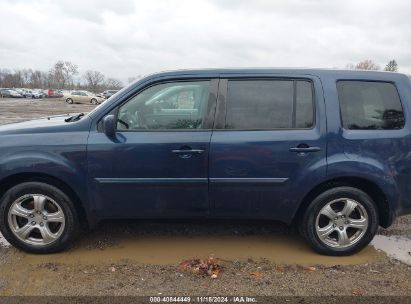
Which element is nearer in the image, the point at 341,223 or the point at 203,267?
the point at 203,267

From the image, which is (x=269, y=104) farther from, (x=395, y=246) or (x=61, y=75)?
(x=61, y=75)

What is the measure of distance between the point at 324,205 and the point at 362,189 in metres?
0.43

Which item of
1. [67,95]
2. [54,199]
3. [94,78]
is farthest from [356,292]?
[94,78]

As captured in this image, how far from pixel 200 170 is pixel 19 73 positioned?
106 meters

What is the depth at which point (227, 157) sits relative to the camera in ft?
12.2

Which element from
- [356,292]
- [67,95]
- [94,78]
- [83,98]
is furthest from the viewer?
[94,78]

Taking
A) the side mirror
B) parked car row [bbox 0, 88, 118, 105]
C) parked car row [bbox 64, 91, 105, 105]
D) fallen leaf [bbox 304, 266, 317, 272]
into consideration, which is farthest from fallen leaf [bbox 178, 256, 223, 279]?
parked car row [bbox 64, 91, 105, 105]

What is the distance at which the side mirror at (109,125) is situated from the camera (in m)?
3.70

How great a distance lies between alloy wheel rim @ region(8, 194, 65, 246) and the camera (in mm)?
3852

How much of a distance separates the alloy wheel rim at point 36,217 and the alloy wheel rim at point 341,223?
8.22ft

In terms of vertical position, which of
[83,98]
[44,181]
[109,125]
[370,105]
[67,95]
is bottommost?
[44,181]

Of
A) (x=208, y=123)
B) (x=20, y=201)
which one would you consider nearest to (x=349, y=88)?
(x=208, y=123)

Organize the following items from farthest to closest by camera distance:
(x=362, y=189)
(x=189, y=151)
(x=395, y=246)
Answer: (x=395, y=246)
(x=362, y=189)
(x=189, y=151)

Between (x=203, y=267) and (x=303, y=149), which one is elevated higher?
(x=303, y=149)
